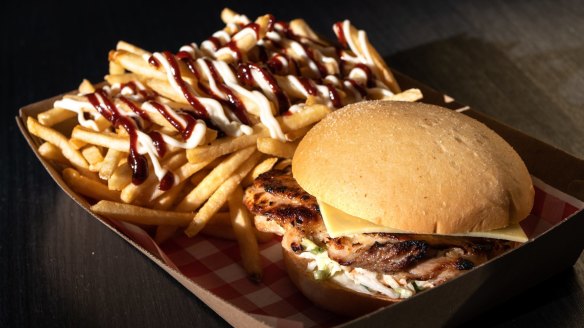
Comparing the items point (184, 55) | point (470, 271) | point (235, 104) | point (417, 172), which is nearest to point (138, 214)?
point (235, 104)

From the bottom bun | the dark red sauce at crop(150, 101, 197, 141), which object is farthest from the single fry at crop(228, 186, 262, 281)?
the dark red sauce at crop(150, 101, 197, 141)

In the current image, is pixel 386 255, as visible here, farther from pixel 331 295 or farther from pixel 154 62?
pixel 154 62

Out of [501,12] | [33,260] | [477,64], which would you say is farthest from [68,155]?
[501,12]

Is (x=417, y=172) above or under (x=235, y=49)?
under

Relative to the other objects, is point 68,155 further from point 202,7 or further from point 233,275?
point 202,7

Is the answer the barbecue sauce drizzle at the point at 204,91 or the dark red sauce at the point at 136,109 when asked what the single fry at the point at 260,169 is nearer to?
the barbecue sauce drizzle at the point at 204,91

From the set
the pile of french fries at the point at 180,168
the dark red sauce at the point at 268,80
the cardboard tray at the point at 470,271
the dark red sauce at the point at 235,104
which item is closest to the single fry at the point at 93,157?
the pile of french fries at the point at 180,168

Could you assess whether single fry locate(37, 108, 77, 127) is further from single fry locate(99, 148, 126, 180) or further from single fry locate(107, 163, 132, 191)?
single fry locate(107, 163, 132, 191)
